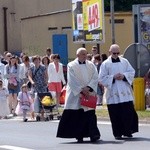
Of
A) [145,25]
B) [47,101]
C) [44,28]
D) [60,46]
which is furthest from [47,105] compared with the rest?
[44,28]

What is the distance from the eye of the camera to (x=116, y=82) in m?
16.6

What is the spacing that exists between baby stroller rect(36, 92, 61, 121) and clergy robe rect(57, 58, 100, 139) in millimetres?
7147

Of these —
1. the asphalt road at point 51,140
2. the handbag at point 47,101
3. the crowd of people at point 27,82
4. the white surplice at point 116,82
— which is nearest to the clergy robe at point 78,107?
the asphalt road at point 51,140

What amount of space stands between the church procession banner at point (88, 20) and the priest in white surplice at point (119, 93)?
15.3 metres

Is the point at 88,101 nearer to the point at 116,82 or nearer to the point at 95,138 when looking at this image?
the point at 95,138

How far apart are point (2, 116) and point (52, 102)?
250 cm

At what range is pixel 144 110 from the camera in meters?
23.5

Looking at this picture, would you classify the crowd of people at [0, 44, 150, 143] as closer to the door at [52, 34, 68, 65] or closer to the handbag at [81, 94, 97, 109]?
the handbag at [81, 94, 97, 109]

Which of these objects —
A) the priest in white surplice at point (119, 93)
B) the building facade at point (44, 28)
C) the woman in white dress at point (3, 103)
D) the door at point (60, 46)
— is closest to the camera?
the priest in white surplice at point (119, 93)

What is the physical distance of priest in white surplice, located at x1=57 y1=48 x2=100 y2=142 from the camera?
16.0 m

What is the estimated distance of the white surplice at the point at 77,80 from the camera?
1603 centimetres

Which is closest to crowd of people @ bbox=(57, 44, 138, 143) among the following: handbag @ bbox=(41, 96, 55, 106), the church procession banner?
handbag @ bbox=(41, 96, 55, 106)

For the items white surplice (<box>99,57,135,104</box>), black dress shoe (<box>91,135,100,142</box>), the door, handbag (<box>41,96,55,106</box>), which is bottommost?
black dress shoe (<box>91,135,100,142</box>)

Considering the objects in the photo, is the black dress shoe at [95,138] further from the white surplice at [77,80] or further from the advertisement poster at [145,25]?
the advertisement poster at [145,25]
